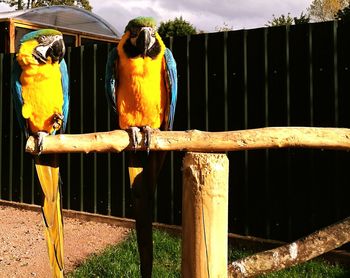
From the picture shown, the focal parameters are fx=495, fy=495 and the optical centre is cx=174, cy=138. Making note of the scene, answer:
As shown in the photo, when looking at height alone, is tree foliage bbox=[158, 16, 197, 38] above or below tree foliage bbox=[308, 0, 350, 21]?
below

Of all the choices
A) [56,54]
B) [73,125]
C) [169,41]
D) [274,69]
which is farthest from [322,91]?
[73,125]

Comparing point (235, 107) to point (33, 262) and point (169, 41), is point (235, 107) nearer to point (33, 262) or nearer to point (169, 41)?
point (169, 41)

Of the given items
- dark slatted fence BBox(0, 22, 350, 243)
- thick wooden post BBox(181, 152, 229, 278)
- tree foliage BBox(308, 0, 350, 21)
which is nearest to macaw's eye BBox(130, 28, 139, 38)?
thick wooden post BBox(181, 152, 229, 278)

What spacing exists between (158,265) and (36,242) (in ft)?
4.76

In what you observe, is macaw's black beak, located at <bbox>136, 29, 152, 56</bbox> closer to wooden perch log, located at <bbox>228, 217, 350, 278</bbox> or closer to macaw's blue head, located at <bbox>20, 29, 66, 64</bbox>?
macaw's blue head, located at <bbox>20, 29, 66, 64</bbox>

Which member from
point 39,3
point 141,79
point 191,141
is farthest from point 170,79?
point 39,3

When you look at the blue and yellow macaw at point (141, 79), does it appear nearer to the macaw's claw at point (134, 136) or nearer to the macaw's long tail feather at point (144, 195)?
the macaw's claw at point (134, 136)

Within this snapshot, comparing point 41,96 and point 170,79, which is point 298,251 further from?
point 41,96

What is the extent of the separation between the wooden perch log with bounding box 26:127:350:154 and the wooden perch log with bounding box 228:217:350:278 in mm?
532

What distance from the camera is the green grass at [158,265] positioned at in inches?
148

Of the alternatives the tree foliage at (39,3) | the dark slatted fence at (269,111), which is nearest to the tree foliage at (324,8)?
the tree foliage at (39,3)

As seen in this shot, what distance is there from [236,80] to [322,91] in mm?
786

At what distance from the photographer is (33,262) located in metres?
4.33

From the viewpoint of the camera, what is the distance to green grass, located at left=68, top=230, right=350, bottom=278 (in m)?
3.76
